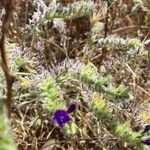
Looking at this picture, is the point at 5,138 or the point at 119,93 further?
the point at 119,93

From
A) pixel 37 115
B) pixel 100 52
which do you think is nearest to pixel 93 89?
pixel 37 115

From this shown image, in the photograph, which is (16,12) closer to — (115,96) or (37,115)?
(37,115)

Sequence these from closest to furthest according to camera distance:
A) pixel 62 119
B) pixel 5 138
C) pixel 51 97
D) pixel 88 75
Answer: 1. pixel 5 138
2. pixel 51 97
3. pixel 88 75
4. pixel 62 119

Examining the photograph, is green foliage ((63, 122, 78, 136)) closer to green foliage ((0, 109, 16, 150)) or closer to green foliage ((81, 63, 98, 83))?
green foliage ((81, 63, 98, 83))

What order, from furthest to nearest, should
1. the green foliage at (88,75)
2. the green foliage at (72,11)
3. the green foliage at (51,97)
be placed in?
1. the green foliage at (72,11)
2. the green foliage at (88,75)
3. the green foliage at (51,97)

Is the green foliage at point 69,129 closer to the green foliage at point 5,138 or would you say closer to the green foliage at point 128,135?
the green foliage at point 128,135

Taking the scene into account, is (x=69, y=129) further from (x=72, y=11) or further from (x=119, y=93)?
(x=72, y=11)

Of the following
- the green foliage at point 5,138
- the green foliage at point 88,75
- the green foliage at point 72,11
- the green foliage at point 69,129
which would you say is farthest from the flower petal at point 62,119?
the green foliage at point 5,138

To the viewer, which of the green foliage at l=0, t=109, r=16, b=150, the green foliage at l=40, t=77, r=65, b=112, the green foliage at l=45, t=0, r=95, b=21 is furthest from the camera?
the green foliage at l=45, t=0, r=95, b=21

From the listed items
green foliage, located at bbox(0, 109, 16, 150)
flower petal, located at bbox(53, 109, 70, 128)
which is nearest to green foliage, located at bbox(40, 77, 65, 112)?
flower petal, located at bbox(53, 109, 70, 128)

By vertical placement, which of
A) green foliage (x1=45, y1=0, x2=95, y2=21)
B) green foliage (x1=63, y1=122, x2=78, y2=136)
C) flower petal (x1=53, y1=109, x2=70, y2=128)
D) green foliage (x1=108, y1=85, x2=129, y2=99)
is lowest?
green foliage (x1=63, y1=122, x2=78, y2=136)

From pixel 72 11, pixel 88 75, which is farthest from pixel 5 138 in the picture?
pixel 72 11
